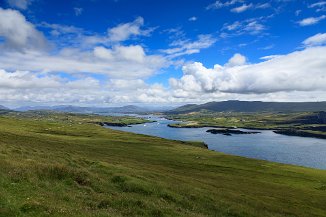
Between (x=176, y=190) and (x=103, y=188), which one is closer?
(x=103, y=188)

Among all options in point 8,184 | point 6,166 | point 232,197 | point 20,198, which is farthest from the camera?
point 232,197

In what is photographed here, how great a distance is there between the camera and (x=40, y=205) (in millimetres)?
22219

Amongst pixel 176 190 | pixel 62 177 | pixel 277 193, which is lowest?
pixel 277 193

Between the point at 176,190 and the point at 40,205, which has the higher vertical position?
the point at 40,205

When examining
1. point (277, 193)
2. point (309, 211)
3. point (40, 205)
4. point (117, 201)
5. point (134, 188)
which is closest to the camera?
point (40, 205)

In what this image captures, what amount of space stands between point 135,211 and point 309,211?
3834 centimetres

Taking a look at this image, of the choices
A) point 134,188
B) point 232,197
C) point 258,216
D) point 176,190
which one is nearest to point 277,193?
point 232,197

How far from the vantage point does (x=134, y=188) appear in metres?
41.3

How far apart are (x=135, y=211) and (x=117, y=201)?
2784 millimetres

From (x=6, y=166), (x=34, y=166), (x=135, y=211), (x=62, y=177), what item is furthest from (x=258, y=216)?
(x=6, y=166)

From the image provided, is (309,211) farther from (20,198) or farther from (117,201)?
(20,198)

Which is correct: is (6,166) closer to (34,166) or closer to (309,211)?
(34,166)

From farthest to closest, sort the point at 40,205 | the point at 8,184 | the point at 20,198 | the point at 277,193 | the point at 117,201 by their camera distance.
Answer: the point at 277,193, the point at 117,201, the point at 8,184, the point at 20,198, the point at 40,205

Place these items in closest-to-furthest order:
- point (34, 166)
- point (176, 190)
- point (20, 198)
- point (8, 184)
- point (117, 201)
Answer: point (20, 198), point (8, 184), point (117, 201), point (34, 166), point (176, 190)
